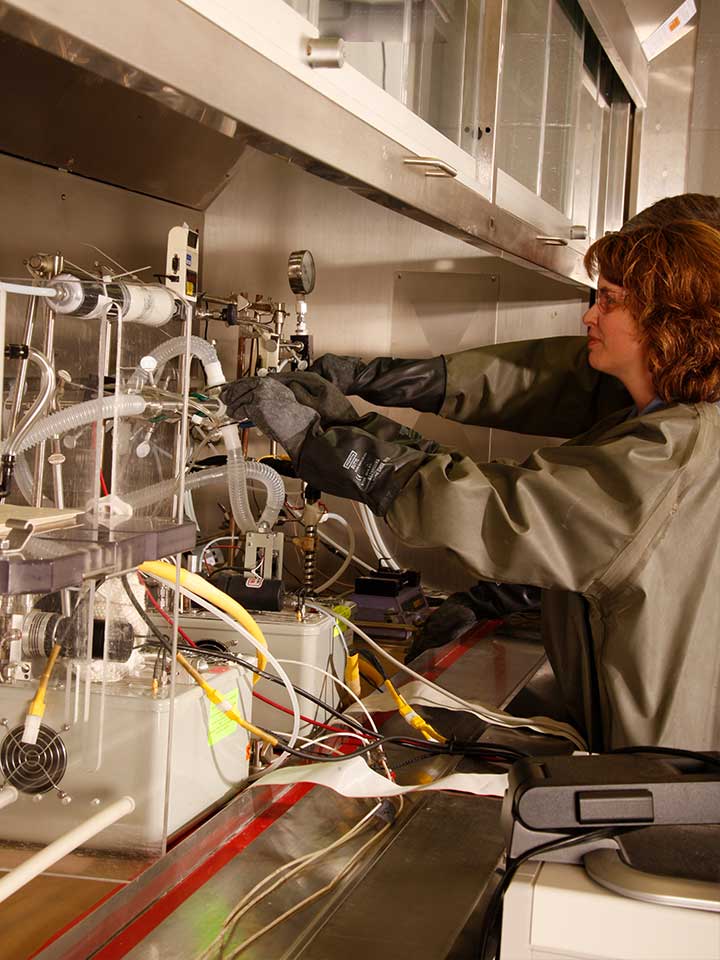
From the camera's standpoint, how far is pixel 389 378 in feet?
→ 6.25

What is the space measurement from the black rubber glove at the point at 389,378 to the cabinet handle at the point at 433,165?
46cm

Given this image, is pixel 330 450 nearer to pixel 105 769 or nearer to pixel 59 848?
pixel 105 769

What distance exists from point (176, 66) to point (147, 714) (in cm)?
63

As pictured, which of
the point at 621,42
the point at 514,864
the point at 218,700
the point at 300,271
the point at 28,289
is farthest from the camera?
the point at 621,42

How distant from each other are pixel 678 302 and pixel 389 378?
0.63 meters

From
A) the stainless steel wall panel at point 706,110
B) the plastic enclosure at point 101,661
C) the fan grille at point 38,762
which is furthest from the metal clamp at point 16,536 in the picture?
the stainless steel wall panel at point 706,110

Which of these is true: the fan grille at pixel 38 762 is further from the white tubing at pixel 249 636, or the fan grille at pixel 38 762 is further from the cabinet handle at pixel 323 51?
the cabinet handle at pixel 323 51

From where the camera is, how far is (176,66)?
81cm

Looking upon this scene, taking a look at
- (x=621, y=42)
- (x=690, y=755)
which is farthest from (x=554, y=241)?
(x=690, y=755)

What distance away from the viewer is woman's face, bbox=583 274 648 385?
147 cm

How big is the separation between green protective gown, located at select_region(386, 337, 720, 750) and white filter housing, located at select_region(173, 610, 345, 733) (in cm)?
30

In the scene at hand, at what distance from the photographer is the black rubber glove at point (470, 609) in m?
2.04

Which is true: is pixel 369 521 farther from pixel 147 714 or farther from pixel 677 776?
pixel 677 776

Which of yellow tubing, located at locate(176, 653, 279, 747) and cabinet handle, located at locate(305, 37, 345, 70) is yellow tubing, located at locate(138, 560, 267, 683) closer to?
yellow tubing, located at locate(176, 653, 279, 747)
